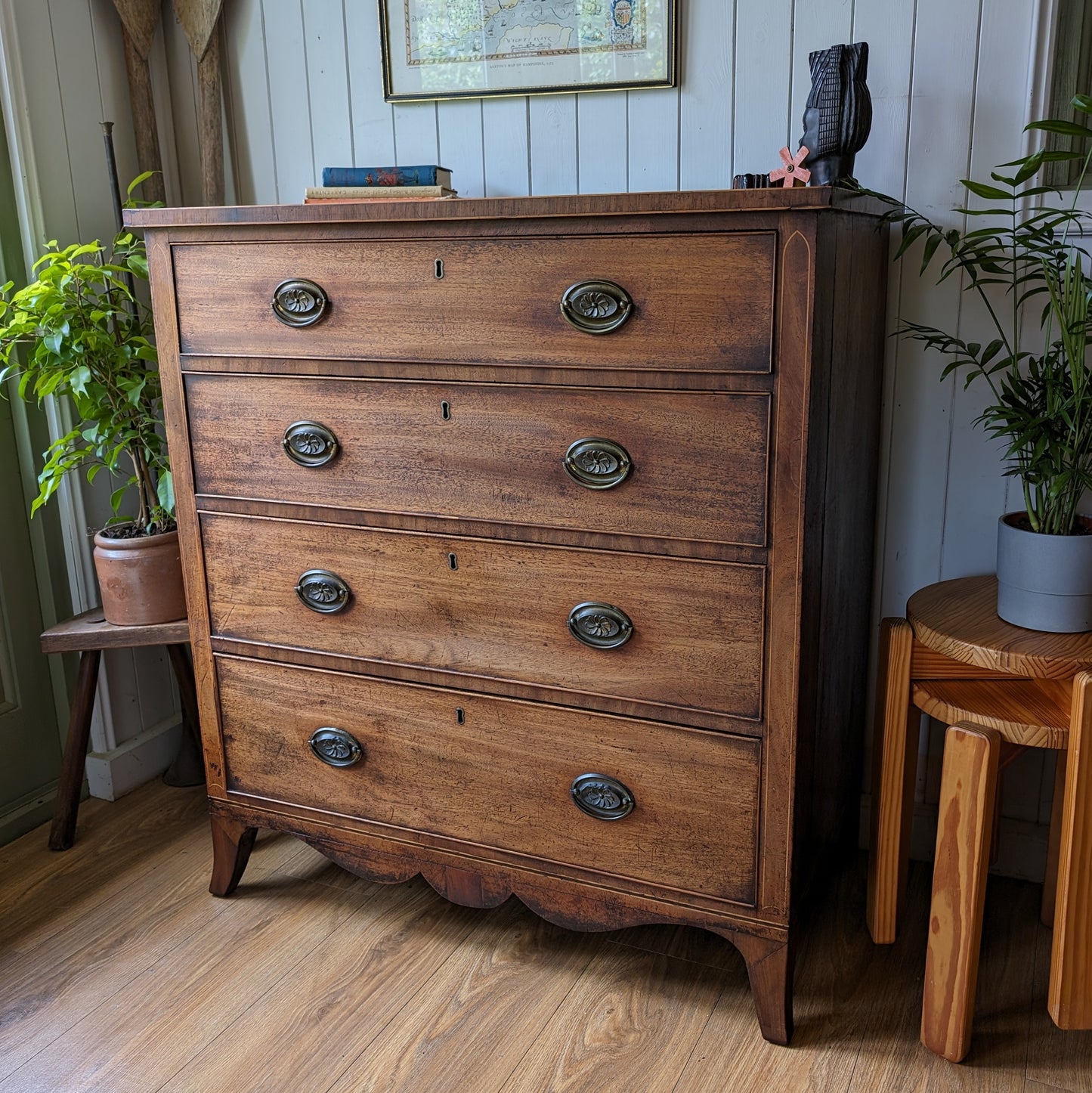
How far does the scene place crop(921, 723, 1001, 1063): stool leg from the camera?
137 centimetres

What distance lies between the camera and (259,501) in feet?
5.35

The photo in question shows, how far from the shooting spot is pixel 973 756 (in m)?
1.36

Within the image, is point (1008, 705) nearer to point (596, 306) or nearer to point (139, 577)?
point (596, 306)

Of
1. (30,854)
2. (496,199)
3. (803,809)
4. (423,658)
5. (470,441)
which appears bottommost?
(30,854)

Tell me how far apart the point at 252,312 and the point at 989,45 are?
3.78ft

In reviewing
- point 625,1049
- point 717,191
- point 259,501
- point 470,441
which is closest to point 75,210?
point 259,501

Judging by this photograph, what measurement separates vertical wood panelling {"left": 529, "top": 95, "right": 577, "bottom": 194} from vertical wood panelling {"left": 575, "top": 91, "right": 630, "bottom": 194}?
0.05ft

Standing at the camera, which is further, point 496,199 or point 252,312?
point 252,312

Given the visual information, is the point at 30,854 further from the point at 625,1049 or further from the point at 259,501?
the point at 625,1049

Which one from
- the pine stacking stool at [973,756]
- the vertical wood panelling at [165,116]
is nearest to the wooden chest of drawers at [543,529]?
the pine stacking stool at [973,756]

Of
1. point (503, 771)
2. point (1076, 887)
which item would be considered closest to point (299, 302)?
point (503, 771)

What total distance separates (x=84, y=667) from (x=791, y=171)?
1.49 metres

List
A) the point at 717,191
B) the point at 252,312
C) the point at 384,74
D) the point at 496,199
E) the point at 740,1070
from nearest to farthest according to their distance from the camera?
1. the point at 717,191
2. the point at 496,199
3. the point at 740,1070
4. the point at 252,312
5. the point at 384,74

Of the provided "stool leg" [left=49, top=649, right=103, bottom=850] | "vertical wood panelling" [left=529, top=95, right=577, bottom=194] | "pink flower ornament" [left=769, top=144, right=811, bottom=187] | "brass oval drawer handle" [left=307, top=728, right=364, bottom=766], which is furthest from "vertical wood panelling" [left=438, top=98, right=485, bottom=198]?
"stool leg" [left=49, top=649, right=103, bottom=850]
